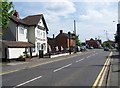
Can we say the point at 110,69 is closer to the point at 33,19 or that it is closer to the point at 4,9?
the point at 4,9

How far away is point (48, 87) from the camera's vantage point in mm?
14656

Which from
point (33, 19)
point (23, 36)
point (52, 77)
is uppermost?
point (33, 19)

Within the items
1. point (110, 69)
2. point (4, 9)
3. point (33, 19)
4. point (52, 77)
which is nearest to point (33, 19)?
point (33, 19)

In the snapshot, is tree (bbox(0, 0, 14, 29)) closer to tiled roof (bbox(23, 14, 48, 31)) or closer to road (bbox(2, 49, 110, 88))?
road (bbox(2, 49, 110, 88))

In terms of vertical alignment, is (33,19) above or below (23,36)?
above

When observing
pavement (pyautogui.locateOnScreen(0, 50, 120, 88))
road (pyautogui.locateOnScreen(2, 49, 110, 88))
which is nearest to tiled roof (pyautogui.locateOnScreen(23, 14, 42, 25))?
pavement (pyautogui.locateOnScreen(0, 50, 120, 88))

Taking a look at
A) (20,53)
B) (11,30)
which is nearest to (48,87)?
(20,53)

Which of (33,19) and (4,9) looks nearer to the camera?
(4,9)

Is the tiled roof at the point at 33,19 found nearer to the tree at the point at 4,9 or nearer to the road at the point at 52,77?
the tree at the point at 4,9

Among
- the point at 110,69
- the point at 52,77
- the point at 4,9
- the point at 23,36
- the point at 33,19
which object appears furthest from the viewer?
the point at 33,19

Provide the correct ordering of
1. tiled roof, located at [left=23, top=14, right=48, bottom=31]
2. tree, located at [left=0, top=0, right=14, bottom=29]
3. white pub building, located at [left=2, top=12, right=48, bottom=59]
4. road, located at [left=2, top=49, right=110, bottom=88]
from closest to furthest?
road, located at [left=2, top=49, right=110, bottom=88] → tree, located at [left=0, top=0, right=14, bottom=29] → white pub building, located at [left=2, top=12, right=48, bottom=59] → tiled roof, located at [left=23, top=14, right=48, bottom=31]

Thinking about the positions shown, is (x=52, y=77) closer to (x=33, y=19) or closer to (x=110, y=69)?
(x=110, y=69)

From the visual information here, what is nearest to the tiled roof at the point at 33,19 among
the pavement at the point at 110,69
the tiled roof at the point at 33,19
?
the tiled roof at the point at 33,19

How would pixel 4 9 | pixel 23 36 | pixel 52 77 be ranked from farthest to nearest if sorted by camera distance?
1. pixel 23 36
2. pixel 4 9
3. pixel 52 77
